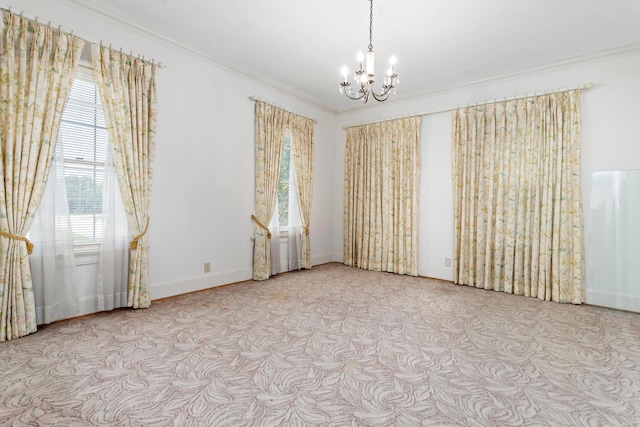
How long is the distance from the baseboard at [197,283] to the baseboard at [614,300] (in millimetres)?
4381

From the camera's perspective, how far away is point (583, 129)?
387 cm

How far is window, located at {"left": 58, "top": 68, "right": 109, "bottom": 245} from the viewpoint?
2.97 metres

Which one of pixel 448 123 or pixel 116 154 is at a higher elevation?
pixel 448 123

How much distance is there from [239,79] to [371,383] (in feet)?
13.6

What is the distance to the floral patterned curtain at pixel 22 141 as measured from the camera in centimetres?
252

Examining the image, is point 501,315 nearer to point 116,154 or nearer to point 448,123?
point 448,123

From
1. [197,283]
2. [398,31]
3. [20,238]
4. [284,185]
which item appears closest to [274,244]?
[284,185]

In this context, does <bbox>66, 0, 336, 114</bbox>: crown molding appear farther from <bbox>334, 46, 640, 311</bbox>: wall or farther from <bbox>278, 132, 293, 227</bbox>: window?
<bbox>334, 46, 640, 311</bbox>: wall

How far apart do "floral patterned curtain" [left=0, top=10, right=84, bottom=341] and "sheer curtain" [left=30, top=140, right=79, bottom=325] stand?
121mm

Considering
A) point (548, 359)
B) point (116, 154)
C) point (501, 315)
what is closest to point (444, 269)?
point (501, 315)

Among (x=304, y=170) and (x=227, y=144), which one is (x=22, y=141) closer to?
(x=227, y=144)

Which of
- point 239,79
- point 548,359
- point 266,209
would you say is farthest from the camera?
point 266,209

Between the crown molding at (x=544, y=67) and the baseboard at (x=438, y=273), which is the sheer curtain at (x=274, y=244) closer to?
the baseboard at (x=438, y=273)

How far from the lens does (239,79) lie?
446cm
